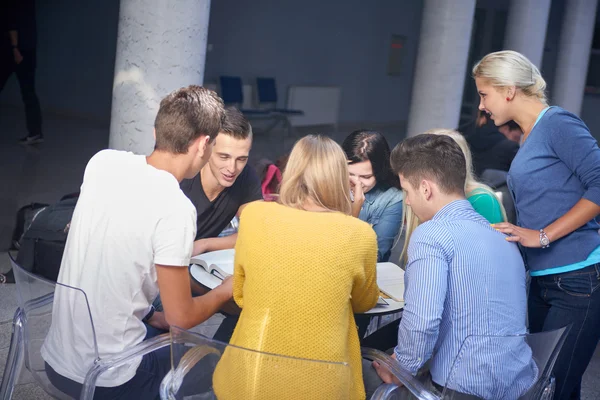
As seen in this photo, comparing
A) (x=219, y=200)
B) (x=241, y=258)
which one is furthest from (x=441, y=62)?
(x=241, y=258)

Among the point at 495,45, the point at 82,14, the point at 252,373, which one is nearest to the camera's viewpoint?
the point at 252,373

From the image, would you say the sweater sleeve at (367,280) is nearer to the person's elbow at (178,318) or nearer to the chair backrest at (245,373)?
the chair backrest at (245,373)

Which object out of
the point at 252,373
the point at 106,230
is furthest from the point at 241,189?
the point at 252,373

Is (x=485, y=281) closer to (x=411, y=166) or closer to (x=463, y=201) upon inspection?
(x=463, y=201)

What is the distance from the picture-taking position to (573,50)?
12141 mm

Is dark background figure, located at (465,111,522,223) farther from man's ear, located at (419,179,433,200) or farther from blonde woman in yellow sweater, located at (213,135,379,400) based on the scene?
blonde woman in yellow sweater, located at (213,135,379,400)

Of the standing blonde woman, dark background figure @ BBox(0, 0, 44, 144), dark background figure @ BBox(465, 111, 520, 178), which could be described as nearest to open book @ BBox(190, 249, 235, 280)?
the standing blonde woman

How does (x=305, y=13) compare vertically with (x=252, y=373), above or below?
above

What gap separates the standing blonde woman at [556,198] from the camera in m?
2.52

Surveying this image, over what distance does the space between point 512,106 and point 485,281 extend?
33.1 inches

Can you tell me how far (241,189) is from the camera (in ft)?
10.6

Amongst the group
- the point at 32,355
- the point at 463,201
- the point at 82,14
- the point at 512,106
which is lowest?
the point at 32,355

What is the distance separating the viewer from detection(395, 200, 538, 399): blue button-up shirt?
79.2 inches

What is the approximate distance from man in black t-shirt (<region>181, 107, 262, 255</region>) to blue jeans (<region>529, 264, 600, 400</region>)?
1246mm
